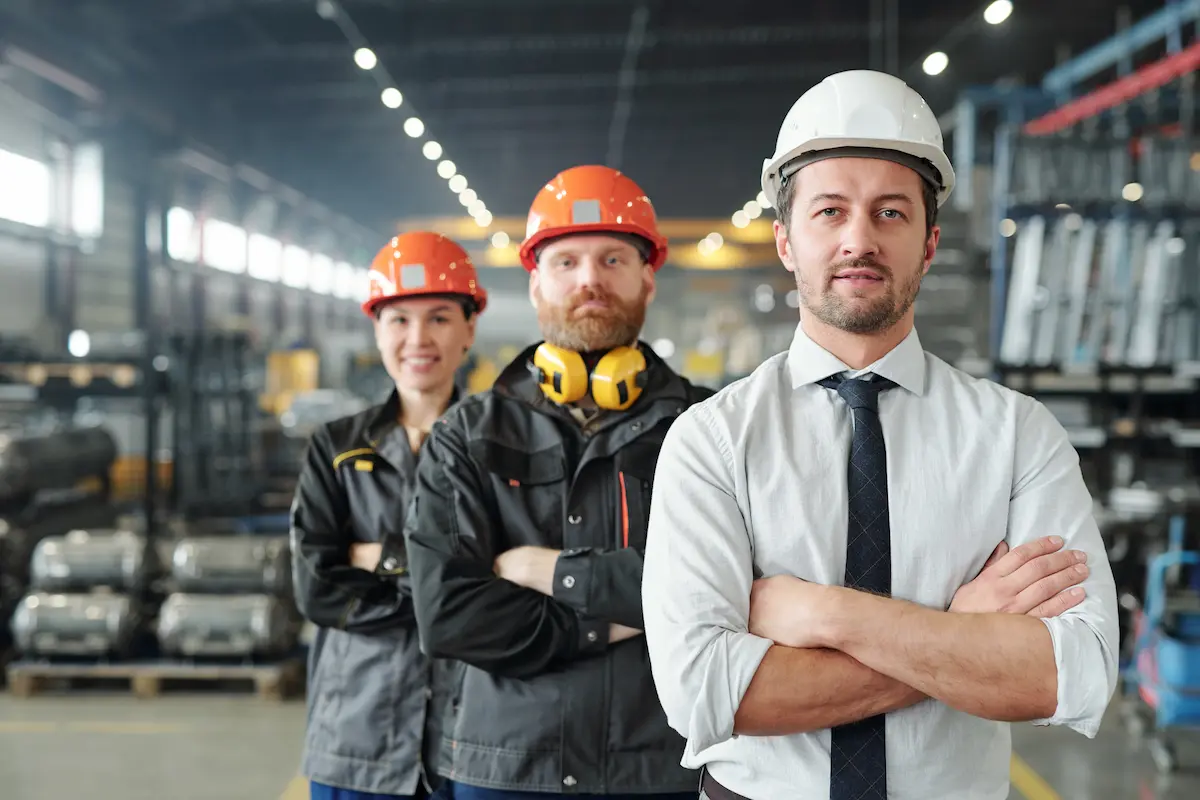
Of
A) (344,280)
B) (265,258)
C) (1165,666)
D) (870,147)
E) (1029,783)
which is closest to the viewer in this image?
(870,147)

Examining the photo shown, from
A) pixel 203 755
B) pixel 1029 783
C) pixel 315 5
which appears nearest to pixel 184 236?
pixel 315 5

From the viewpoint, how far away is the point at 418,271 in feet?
9.74

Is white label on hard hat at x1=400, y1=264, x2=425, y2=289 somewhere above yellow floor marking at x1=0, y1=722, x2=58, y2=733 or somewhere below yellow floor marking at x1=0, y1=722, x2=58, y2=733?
above

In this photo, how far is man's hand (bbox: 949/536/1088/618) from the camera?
4.97ft

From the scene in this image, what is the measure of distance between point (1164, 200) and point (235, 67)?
40.0 ft

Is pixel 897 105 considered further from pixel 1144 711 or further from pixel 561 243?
pixel 1144 711

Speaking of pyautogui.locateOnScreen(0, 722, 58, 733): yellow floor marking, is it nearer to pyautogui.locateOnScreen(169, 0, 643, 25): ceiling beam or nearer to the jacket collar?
the jacket collar

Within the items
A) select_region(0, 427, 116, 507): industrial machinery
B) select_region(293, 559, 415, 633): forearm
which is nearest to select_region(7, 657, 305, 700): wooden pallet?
select_region(0, 427, 116, 507): industrial machinery

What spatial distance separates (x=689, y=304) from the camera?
23.3 metres

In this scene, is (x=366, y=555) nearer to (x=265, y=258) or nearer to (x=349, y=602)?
(x=349, y=602)

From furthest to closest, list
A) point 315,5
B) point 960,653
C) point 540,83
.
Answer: point 540,83
point 315,5
point 960,653

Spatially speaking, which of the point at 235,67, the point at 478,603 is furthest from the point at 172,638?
the point at 235,67

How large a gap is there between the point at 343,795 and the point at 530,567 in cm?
101

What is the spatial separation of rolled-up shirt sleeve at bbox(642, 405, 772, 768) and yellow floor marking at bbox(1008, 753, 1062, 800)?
391 centimetres
